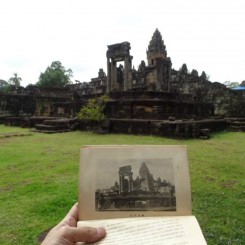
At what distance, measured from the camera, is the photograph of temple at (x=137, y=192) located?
1.37m

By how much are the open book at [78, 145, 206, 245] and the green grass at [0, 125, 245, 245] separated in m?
1.61

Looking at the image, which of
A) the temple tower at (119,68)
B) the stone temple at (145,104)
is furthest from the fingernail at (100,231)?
the temple tower at (119,68)

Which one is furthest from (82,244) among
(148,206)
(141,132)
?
(141,132)

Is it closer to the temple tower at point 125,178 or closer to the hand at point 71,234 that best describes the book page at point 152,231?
the hand at point 71,234

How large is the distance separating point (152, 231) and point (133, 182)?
258 millimetres

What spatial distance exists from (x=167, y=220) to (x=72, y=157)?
5.50 metres

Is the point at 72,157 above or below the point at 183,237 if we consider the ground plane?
below

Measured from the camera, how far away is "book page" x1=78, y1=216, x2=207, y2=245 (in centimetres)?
124

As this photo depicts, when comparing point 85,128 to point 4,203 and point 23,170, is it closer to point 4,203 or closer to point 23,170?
point 23,170

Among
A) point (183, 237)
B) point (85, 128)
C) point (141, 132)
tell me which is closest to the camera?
point (183, 237)

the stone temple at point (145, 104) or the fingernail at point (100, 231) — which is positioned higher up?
the stone temple at point (145, 104)

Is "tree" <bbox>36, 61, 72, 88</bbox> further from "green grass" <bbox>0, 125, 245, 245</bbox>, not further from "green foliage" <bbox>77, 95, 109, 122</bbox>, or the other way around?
"green grass" <bbox>0, 125, 245, 245</bbox>

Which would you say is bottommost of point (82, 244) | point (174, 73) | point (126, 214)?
point (82, 244)

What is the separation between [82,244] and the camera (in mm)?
1277
